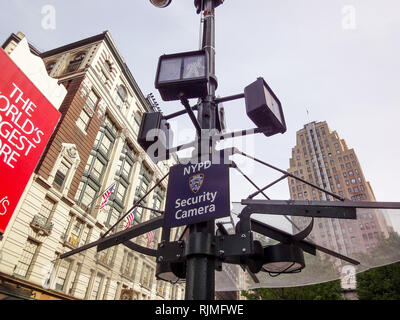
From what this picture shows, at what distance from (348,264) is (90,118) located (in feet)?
85.8

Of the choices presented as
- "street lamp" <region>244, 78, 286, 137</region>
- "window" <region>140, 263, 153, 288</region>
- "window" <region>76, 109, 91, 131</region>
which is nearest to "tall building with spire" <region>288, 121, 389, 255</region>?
"window" <region>140, 263, 153, 288</region>

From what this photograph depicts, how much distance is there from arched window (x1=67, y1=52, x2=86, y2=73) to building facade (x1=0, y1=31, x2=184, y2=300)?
6.1 inches

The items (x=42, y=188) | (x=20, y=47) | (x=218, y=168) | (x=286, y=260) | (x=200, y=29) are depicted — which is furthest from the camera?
(x=42, y=188)

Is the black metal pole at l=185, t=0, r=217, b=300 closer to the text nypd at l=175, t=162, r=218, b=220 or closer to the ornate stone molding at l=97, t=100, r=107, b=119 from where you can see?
the text nypd at l=175, t=162, r=218, b=220

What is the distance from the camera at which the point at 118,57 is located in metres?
31.9

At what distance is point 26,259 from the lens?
1748 centimetres

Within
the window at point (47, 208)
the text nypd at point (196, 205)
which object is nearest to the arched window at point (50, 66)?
the window at point (47, 208)

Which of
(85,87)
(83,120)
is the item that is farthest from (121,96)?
(83,120)

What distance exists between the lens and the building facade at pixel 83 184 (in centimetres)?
1733

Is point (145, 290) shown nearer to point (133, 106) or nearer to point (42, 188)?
point (42, 188)

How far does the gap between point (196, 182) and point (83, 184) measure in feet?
78.4

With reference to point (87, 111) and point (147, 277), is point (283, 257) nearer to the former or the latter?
point (87, 111)

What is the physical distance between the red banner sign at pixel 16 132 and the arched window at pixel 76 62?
1590 centimetres
